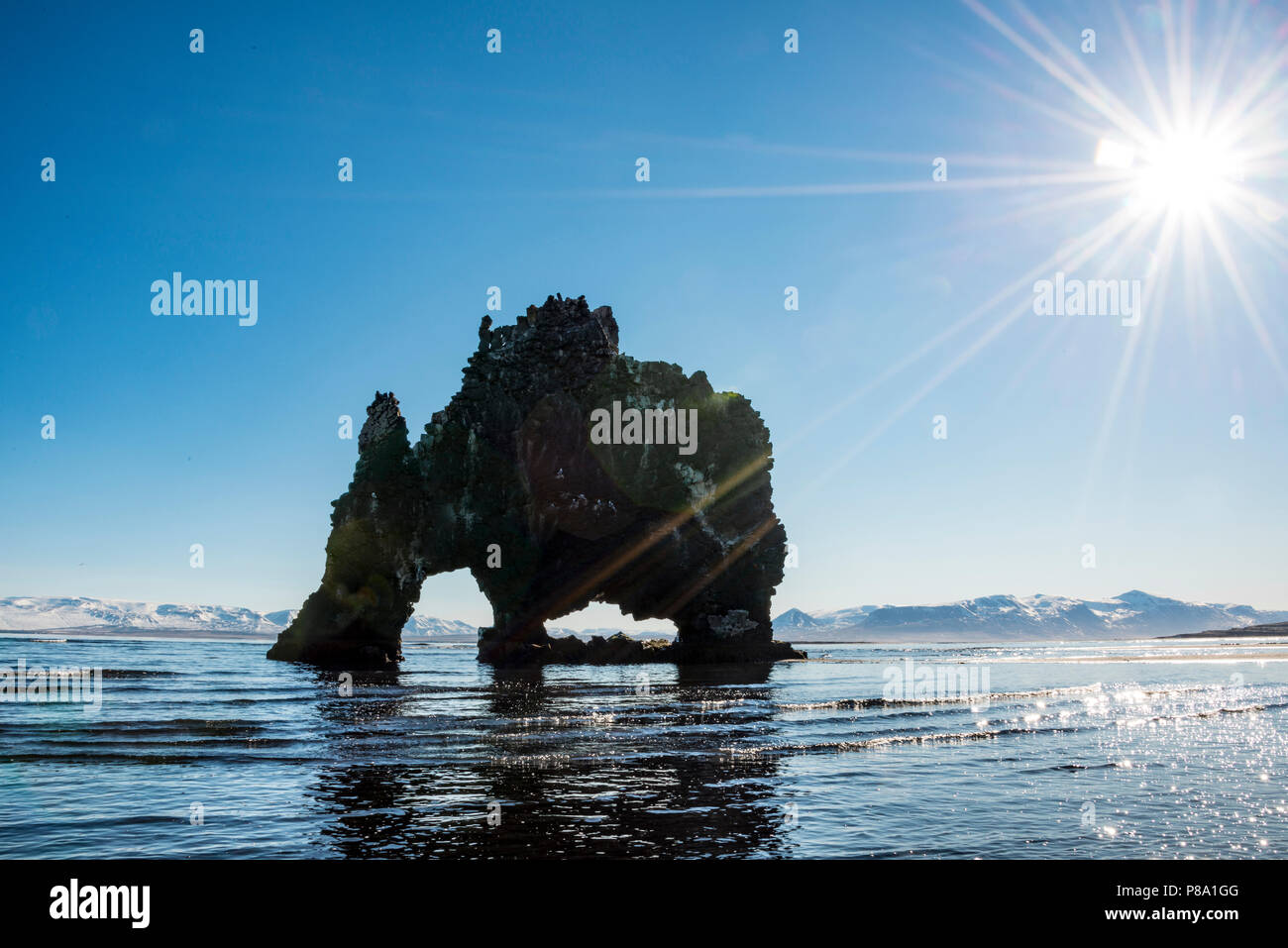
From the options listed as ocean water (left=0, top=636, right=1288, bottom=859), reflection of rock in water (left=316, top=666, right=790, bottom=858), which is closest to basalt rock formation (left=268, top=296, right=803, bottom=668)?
ocean water (left=0, top=636, right=1288, bottom=859)

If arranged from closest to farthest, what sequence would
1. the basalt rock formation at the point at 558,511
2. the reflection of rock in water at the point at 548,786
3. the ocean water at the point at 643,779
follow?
the reflection of rock in water at the point at 548,786 < the ocean water at the point at 643,779 < the basalt rock formation at the point at 558,511

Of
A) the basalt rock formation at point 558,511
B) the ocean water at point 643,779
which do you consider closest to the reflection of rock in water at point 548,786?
the ocean water at point 643,779

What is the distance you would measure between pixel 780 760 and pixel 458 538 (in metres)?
60.2

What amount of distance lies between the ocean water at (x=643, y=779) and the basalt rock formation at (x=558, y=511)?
38751 millimetres

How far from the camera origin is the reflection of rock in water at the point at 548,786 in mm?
13008

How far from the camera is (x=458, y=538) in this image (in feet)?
254

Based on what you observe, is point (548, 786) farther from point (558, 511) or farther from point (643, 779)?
point (558, 511)

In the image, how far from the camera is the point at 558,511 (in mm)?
79000

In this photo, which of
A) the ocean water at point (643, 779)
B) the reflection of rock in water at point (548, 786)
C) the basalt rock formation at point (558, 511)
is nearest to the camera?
the reflection of rock in water at point (548, 786)

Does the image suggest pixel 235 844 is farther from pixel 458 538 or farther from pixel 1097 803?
pixel 458 538

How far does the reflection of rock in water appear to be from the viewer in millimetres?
13008

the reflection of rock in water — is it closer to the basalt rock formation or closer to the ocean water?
the ocean water

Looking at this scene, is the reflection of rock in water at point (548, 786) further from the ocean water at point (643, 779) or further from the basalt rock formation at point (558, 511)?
the basalt rock formation at point (558, 511)
